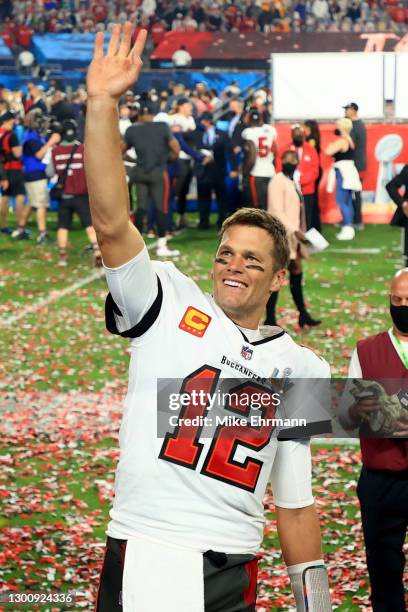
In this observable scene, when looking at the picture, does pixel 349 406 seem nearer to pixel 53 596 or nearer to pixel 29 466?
pixel 53 596

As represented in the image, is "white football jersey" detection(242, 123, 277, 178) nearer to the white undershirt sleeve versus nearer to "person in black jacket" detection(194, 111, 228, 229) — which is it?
"person in black jacket" detection(194, 111, 228, 229)

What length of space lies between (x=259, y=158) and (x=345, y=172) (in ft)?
7.25

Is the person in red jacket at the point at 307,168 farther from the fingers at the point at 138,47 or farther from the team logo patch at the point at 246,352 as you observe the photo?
the fingers at the point at 138,47

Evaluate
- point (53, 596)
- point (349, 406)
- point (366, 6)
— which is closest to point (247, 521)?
point (349, 406)

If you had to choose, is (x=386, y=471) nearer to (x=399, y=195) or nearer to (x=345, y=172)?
(x=399, y=195)

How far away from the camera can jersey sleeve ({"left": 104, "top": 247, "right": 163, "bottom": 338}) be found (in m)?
3.55

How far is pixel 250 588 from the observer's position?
388 centimetres

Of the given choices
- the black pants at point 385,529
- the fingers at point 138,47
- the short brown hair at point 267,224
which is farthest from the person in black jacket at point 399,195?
the fingers at point 138,47

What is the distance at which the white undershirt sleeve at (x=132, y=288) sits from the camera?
140 inches

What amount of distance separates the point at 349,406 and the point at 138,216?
1480cm

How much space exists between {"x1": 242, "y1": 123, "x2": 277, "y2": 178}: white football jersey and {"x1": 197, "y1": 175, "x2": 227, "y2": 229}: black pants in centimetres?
259

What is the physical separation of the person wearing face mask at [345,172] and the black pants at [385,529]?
49.0 feet

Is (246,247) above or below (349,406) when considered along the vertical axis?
above

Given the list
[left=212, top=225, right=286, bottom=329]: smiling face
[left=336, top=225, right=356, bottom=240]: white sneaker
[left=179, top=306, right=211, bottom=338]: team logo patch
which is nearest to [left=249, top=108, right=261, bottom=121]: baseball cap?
[left=336, top=225, right=356, bottom=240]: white sneaker
